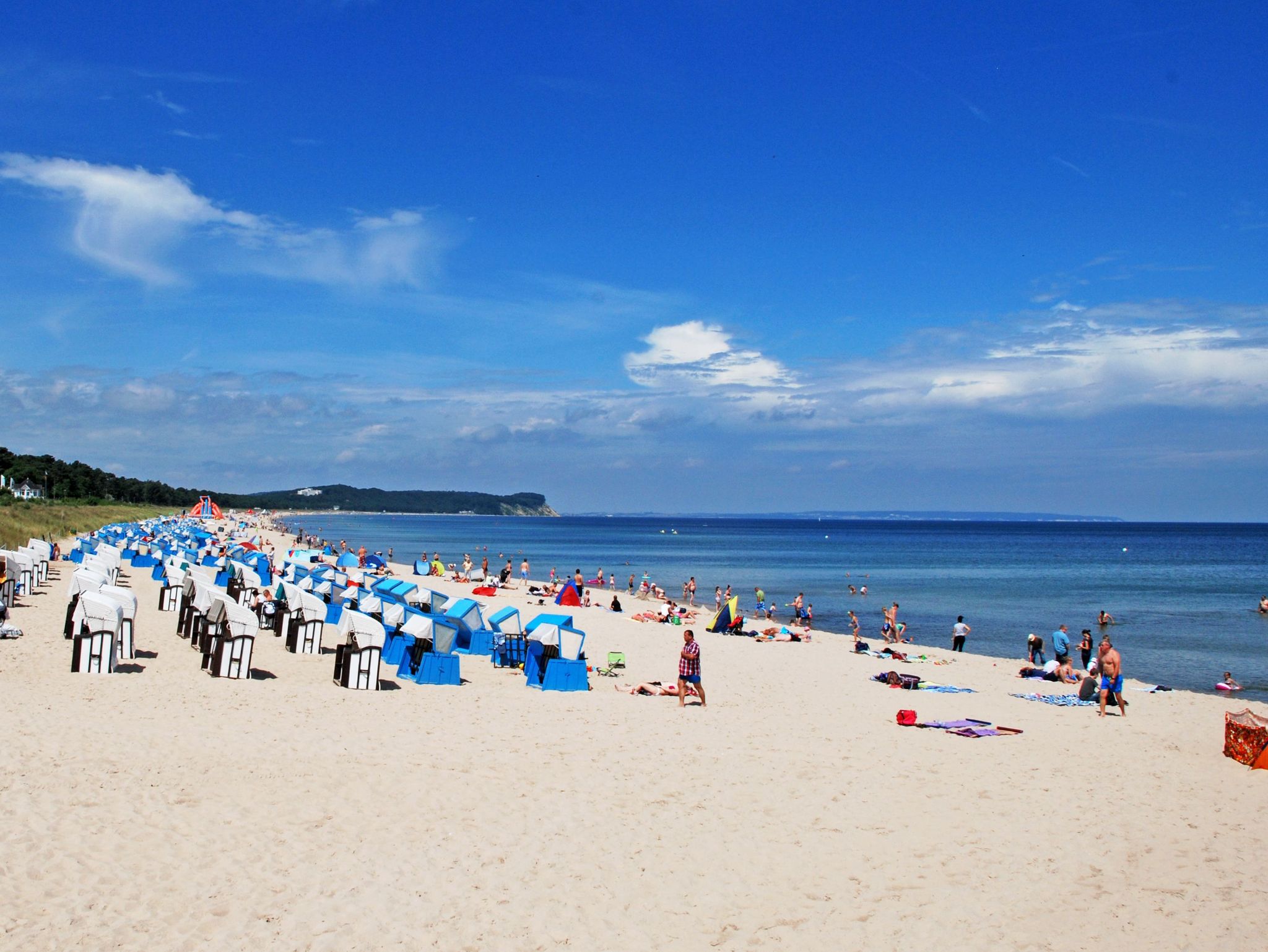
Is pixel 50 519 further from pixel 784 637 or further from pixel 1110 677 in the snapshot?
pixel 1110 677

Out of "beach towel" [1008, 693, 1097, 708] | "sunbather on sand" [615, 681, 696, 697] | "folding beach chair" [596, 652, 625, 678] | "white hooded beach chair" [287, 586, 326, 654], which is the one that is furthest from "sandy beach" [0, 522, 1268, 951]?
"folding beach chair" [596, 652, 625, 678]

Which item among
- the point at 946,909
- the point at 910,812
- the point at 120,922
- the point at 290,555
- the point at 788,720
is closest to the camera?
the point at 120,922

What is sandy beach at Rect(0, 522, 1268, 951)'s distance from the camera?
5.64 meters

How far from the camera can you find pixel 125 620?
1276 centimetres

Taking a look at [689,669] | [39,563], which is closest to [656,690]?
[689,669]

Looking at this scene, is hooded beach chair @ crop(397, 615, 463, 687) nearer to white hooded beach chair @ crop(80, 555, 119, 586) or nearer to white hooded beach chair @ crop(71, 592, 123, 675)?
white hooded beach chair @ crop(71, 592, 123, 675)

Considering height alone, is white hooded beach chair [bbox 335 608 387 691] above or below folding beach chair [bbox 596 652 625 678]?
above

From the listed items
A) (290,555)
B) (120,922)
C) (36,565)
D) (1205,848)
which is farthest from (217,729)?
(290,555)

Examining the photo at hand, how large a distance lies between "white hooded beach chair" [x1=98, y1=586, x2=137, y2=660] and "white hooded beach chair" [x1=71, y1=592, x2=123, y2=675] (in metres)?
0.27

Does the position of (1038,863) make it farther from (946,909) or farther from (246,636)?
(246,636)

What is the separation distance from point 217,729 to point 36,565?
657 inches

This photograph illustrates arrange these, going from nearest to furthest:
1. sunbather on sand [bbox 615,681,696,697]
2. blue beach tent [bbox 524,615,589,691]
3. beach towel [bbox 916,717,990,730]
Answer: beach towel [bbox 916,717,990,730] → sunbather on sand [bbox 615,681,696,697] → blue beach tent [bbox 524,615,589,691]

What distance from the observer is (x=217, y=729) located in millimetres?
9344

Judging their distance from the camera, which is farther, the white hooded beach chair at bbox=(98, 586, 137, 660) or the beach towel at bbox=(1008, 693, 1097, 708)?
the beach towel at bbox=(1008, 693, 1097, 708)
